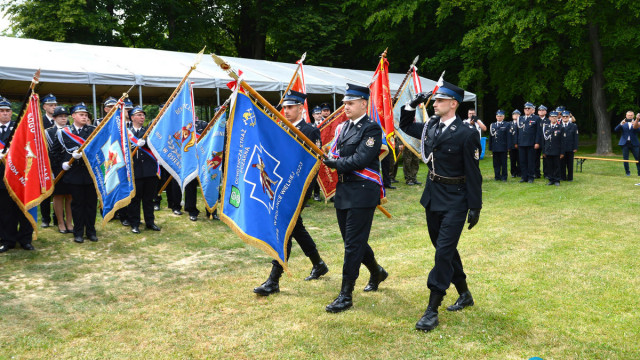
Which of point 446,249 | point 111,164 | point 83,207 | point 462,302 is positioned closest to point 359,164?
point 446,249

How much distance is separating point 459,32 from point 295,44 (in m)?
9.67

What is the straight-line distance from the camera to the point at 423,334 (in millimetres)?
4367

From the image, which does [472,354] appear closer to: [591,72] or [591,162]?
[591,162]

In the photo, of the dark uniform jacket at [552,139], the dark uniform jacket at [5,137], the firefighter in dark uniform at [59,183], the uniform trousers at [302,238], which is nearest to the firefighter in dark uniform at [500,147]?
the dark uniform jacket at [552,139]

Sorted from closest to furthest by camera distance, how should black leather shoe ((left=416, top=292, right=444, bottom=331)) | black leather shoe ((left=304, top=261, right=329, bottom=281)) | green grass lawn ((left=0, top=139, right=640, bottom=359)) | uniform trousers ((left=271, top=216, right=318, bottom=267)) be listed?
green grass lawn ((left=0, top=139, right=640, bottom=359)) < black leather shoe ((left=416, top=292, right=444, bottom=331)) < uniform trousers ((left=271, top=216, right=318, bottom=267)) < black leather shoe ((left=304, top=261, right=329, bottom=281))

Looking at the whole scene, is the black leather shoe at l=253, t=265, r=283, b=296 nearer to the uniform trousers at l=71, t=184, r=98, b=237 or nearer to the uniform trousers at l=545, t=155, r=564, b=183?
the uniform trousers at l=71, t=184, r=98, b=237

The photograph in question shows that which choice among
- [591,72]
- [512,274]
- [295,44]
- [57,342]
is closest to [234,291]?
[57,342]

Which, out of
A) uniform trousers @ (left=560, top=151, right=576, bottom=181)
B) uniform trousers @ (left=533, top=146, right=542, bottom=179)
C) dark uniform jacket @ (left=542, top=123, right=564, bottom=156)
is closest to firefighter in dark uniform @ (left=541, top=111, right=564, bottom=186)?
dark uniform jacket @ (left=542, top=123, right=564, bottom=156)

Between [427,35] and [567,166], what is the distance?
18142 mm

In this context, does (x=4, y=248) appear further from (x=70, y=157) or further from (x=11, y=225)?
(x=70, y=157)

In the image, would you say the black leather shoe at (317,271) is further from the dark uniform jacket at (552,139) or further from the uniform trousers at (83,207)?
the dark uniform jacket at (552,139)

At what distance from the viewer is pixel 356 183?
16.3 ft

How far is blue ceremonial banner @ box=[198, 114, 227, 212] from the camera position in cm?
752

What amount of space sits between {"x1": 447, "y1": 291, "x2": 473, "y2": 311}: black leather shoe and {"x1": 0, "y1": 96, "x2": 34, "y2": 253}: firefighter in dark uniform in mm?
6241
